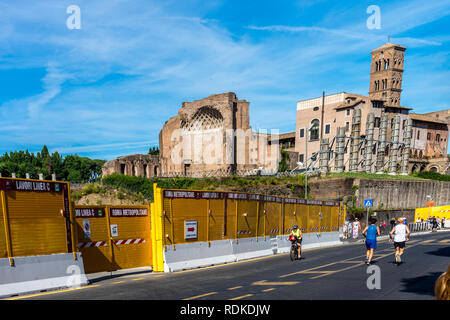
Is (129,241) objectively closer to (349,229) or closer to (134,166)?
(349,229)

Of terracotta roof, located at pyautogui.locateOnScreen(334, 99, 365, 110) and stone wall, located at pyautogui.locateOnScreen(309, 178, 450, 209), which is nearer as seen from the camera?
stone wall, located at pyautogui.locateOnScreen(309, 178, 450, 209)

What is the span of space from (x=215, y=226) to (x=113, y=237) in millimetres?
4503

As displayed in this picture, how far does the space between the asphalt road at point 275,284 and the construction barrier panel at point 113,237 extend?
3.05ft

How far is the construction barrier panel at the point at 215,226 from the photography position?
13.1m

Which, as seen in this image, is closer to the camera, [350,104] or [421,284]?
[421,284]

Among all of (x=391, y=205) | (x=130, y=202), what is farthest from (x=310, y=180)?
(x=130, y=202)

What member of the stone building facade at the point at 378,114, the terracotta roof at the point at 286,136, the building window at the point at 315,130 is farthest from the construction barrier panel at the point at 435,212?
the terracotta roof at the point at 286,136

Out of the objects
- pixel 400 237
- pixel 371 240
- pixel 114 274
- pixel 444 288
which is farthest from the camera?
pixel 400 237

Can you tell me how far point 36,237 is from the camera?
9688 millimetres

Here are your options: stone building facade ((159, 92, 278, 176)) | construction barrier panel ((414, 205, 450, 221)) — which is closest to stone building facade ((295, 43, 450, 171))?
stone building facade ((159, 92, 278, 176))

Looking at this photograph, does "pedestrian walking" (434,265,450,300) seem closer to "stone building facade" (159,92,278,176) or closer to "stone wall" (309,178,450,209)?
"stone wall" (309,178,450,209)

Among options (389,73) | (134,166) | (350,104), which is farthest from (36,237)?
(389,73)

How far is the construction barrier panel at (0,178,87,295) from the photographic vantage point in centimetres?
897

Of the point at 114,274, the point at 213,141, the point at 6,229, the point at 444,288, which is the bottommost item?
the point at 114,274
